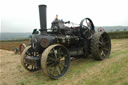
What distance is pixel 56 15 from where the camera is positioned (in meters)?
5.34

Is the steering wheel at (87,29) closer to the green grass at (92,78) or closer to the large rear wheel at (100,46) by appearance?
the large rear wheel at (100,46)

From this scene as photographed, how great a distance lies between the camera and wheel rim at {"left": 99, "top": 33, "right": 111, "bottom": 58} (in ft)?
19.5

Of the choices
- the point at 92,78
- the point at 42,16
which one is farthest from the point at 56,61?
the point at 42,16

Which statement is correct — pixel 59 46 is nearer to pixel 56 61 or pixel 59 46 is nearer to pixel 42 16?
pixel 56 61

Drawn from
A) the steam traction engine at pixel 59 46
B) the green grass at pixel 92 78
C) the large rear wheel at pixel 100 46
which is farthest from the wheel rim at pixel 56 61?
the large rear wheel at pixel 100 46

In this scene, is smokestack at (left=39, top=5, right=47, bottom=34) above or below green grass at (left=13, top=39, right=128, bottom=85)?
above

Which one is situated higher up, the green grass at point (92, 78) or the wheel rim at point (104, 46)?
the wheel rim at point (104, 46)

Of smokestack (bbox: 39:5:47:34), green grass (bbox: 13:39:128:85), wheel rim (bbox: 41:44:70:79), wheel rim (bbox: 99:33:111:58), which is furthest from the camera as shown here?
wheel rim (bbox: 99:33:111:58)

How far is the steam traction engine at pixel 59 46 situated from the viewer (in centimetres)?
423

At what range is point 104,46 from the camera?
6160 millimetres

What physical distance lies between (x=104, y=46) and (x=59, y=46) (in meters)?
2.72

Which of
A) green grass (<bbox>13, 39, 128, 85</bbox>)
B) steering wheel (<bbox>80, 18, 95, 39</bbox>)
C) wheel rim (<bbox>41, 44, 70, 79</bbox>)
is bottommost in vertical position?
green grass (<bbox>13, 39, 128, 85</bbox>)

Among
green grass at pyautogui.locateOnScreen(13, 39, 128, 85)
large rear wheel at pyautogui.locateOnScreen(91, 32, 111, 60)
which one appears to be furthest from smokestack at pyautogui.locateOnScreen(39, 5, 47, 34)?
large rear wheel at pyautogui.locateOnScreen(91, 32, 111, 60)

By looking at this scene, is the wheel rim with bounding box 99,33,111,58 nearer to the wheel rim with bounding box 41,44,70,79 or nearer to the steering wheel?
the steering wheel
